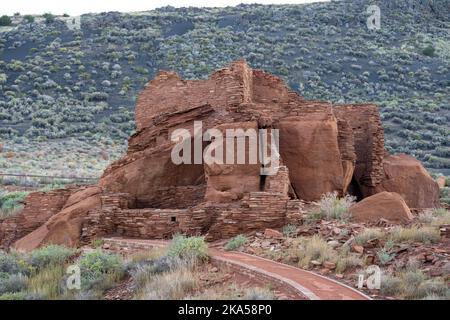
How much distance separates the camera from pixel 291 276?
9828 mm

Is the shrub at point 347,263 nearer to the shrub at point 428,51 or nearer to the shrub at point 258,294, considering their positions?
the shrub at point 258,294

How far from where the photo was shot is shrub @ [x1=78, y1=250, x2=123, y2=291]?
10.7 m

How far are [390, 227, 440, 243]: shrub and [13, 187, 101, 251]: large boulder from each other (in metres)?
7.58

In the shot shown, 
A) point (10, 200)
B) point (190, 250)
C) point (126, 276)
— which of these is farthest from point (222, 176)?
point (10, 200)

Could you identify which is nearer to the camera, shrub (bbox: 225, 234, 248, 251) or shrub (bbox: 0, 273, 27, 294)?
shrub (bbox: 0, 273, 27, 294)

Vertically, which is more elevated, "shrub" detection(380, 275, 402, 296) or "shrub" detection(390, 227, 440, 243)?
"shrub" detection(390, 227, 440, 243)

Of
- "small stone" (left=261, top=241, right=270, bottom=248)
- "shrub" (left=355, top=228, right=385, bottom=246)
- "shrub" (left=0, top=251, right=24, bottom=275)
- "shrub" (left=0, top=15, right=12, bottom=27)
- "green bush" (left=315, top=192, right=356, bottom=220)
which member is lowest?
"shrub" (left=0, top=251, right=24, bottom=275)

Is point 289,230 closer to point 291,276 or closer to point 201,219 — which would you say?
point 201,219

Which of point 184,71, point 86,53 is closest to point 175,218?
point 184,71

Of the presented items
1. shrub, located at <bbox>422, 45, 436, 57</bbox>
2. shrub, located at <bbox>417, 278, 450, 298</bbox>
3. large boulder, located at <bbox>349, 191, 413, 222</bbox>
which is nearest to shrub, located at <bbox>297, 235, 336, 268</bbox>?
shrub, located at <bbox>417, 278, 450, 298</bbox>

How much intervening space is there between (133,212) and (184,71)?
3281cm

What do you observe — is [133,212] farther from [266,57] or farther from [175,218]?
[266,57]

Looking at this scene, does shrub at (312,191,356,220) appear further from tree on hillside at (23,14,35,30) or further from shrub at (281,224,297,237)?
tree on hillside at (23,14,35,30)

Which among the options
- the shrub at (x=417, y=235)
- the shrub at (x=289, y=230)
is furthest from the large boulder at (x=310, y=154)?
the shrub at (x=417, y=235)
